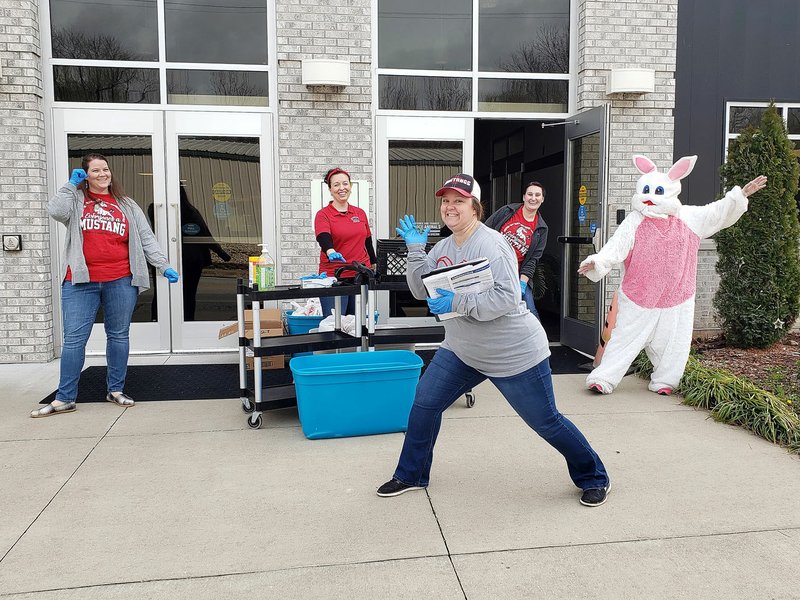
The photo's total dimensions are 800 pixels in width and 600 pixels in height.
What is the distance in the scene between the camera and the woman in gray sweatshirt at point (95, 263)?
17.2 ft

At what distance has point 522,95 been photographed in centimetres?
800

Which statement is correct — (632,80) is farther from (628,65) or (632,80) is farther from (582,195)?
(582,195)

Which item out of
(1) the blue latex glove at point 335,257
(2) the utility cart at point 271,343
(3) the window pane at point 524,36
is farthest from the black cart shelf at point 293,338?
(3) the window pane at point 524,36

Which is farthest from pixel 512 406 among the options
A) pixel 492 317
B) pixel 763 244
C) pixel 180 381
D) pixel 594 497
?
pixel 763 244

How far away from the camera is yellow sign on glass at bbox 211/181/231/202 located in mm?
7449

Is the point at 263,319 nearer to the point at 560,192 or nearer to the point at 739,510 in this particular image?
the point at 739,510

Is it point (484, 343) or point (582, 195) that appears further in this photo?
point (582, 195)

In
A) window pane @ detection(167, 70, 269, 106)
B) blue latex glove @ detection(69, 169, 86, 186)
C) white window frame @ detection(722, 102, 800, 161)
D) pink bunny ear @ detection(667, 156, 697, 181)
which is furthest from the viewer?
white window frame @ detection(722, 102, 800, 161)

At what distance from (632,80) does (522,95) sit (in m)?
1.22

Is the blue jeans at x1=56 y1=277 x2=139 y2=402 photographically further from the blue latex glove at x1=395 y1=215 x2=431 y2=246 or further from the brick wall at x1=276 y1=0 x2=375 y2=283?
the blue latex glove at x1=395 y1=215 x2=431 y2=246

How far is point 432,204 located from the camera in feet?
26.0

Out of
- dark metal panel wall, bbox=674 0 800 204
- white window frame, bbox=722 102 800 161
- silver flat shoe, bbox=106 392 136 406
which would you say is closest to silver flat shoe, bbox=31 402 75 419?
silver flat shoe, bbox=106 392 136 406

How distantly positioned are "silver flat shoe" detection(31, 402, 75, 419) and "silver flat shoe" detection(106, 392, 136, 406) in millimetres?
301

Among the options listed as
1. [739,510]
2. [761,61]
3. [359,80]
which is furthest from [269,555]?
[761,61]
